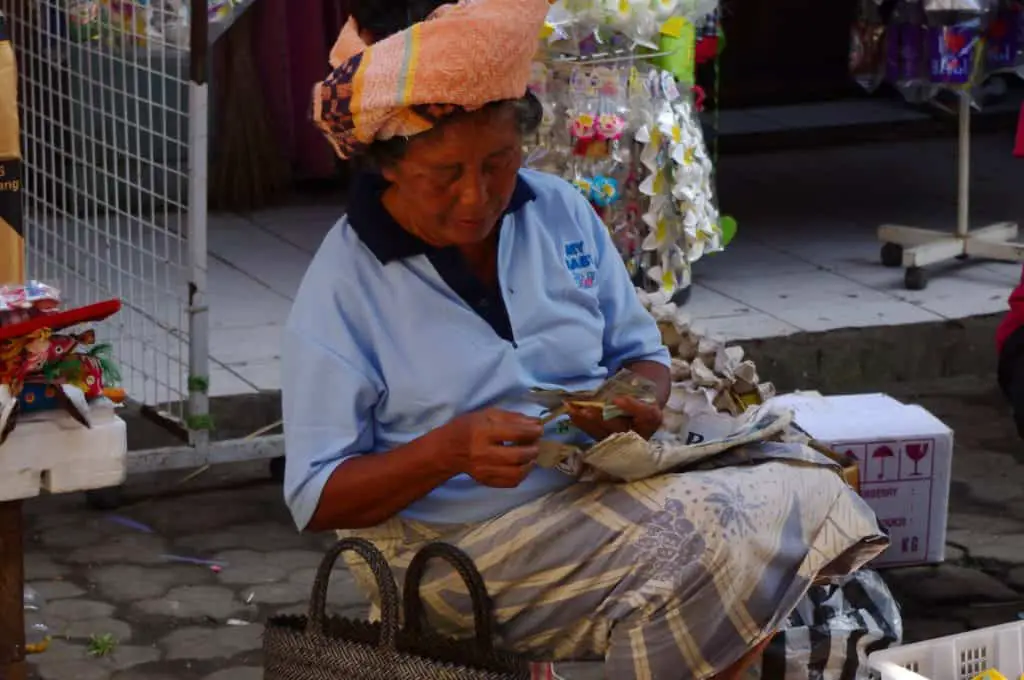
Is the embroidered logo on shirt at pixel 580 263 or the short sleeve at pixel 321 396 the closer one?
the short sleeve at pixel 321 396

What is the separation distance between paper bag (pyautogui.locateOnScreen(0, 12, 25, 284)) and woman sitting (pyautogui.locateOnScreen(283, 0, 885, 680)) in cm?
88

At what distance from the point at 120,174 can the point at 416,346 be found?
7.92ft

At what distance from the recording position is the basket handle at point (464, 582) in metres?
2.69

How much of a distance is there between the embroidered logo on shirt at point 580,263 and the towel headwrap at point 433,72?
32 cm

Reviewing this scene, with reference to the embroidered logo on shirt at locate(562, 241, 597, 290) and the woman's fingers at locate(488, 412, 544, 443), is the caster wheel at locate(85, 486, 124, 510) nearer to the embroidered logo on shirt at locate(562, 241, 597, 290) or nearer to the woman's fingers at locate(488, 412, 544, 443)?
the embroidered logo on shirt at locate(562, 241, 597, 290)

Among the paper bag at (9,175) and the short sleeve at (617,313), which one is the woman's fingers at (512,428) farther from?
the paper bag at (9,175)

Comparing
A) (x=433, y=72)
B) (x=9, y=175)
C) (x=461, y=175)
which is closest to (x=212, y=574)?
(x=9, y=175)

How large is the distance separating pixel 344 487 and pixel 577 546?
341 millimetres

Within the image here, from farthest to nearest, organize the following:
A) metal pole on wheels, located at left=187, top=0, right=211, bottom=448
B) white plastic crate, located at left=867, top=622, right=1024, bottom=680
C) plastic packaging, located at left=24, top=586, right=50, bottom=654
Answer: metal pole on wheels, located at left=187, top=0, right=211, bottom=448, plastic packaging, located at left=24, top=586, right=50, bottom=654, white plastic crate, located at left=867, top=622, right=1024, bottom=680

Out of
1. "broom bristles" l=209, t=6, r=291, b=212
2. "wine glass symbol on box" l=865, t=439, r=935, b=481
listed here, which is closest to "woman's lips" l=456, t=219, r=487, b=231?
"wine glass symbol on box" l=865, t=439, r=935, b=481

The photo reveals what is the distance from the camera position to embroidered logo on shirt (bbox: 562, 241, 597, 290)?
3.00 meters

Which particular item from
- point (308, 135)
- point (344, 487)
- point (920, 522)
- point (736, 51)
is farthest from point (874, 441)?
point (736, 51)

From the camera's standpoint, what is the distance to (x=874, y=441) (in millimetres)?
4004

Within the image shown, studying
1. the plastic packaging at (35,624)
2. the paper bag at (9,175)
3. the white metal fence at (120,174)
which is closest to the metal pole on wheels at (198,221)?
the white metal fence at (120,174)
